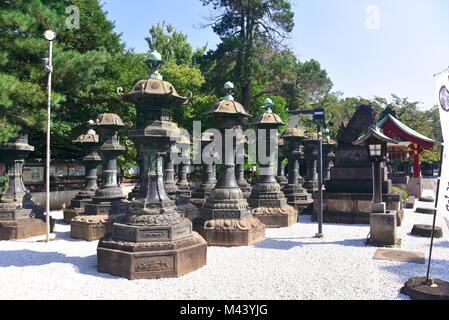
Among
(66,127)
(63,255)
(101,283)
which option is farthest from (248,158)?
(101,283)

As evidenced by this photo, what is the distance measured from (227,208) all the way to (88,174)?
687 cm

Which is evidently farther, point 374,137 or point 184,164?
point 184,164

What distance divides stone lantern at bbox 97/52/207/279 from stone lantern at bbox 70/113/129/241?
336 cm

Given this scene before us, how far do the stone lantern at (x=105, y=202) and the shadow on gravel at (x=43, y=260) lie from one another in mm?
1718

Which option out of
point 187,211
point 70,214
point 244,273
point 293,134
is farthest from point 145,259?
point 293,134

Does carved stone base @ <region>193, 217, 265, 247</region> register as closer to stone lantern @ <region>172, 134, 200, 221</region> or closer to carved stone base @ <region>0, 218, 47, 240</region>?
stone lantern @ <region>172, 134, 200, 221</region>

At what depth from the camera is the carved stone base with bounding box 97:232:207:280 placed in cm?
555

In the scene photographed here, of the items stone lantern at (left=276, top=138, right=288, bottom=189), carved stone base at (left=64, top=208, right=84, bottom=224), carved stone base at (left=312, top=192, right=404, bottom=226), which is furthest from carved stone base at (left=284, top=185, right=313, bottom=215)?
carved stone base at (left=64, top=208, right=84, bottom=224)

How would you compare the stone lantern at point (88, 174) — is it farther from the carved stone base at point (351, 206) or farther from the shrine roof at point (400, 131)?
the shrine roof at point (400, 131)

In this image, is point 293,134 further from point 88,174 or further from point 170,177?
point 88,174

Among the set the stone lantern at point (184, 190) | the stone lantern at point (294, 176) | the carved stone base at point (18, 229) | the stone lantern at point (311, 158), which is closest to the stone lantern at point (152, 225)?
the carved stone base at point (18, 229)

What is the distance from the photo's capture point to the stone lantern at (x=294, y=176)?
14.1m

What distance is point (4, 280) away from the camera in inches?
217

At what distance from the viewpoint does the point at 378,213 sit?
823 cm
